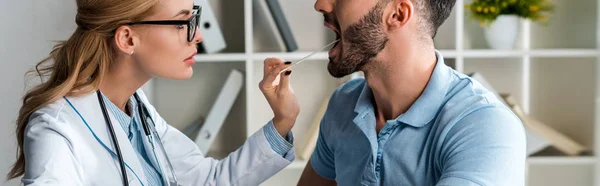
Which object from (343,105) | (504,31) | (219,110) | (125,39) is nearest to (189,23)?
(125,39)

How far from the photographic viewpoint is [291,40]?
10.2 feet

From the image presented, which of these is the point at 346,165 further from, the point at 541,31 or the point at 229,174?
the point at 541,31

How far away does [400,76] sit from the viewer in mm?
1685

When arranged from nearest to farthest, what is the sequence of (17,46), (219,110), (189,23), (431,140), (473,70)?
(431,140) < (189,23) < (17,46) < (219,110) < (473,70)

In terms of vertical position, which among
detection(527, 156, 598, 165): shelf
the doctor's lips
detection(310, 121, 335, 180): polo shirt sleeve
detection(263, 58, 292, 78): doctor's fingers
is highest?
the doctor's lips

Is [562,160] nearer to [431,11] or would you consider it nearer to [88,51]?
[431,11]

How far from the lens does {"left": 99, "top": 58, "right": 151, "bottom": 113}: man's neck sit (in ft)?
5.83

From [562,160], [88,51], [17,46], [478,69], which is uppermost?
[88,51]

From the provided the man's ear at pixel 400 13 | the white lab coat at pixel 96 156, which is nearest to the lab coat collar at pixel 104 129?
the white lab coat at pixel 96 156

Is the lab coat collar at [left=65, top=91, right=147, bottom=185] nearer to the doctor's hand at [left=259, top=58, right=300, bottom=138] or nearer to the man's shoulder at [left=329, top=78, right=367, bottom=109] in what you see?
the doctor's hand at [left=259, top=58, right=300, bottom=138]

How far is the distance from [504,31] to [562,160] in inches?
21.1

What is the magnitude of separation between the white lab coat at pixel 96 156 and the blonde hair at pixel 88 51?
50 mm

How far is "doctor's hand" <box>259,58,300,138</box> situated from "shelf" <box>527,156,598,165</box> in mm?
1575

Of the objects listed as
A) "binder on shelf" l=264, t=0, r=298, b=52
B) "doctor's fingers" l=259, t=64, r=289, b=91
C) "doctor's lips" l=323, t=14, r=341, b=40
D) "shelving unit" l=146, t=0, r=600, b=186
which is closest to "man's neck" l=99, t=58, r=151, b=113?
"doctor's fingers" l=259, t=64, r=289, b=91
